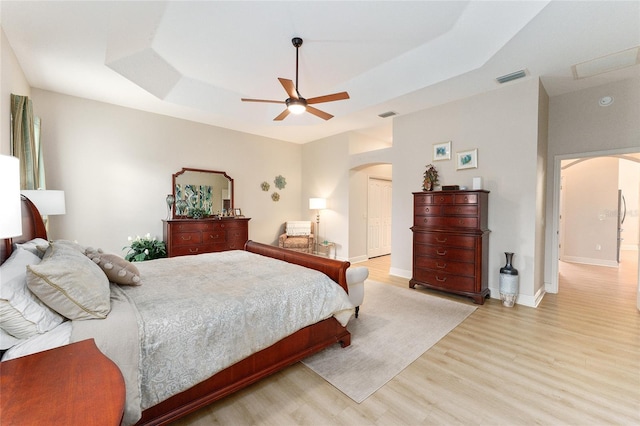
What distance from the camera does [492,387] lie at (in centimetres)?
201

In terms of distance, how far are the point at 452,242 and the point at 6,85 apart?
17.8ft

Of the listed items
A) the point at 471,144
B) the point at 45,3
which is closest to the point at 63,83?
the point at 45,3

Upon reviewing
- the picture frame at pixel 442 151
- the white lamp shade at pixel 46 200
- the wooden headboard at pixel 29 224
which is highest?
the picture frame at pixel 442 151

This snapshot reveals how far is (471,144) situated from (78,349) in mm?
4756

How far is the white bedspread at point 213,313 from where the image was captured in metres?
1.50

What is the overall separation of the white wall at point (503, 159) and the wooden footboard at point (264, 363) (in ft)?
9.04

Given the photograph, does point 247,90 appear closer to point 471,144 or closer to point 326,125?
point 326,125

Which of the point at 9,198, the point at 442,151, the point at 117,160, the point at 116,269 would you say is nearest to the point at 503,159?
the point at 442,151

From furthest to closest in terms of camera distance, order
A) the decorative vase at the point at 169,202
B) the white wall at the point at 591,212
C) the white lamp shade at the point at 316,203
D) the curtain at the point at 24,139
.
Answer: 1. the white lamp shade at the point at 316,203
2. the white wall at the point at 591,212
3. the decorative vase at the point at 169,202
4. the curtain at the point at 24,139

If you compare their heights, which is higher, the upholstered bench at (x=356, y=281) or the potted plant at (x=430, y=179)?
the potted plant at (x=430, y=179)

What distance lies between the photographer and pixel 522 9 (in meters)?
2.46

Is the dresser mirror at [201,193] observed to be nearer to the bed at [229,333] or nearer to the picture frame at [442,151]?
the bed at [229,333]

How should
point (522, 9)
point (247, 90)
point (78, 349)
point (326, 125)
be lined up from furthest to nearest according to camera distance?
point (326, 125) → point (247, 90) → point (522, 9) → point (78, 349)

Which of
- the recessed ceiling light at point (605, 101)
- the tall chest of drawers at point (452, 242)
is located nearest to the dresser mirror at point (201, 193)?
the tall chest of drawers at point (452, 242)
